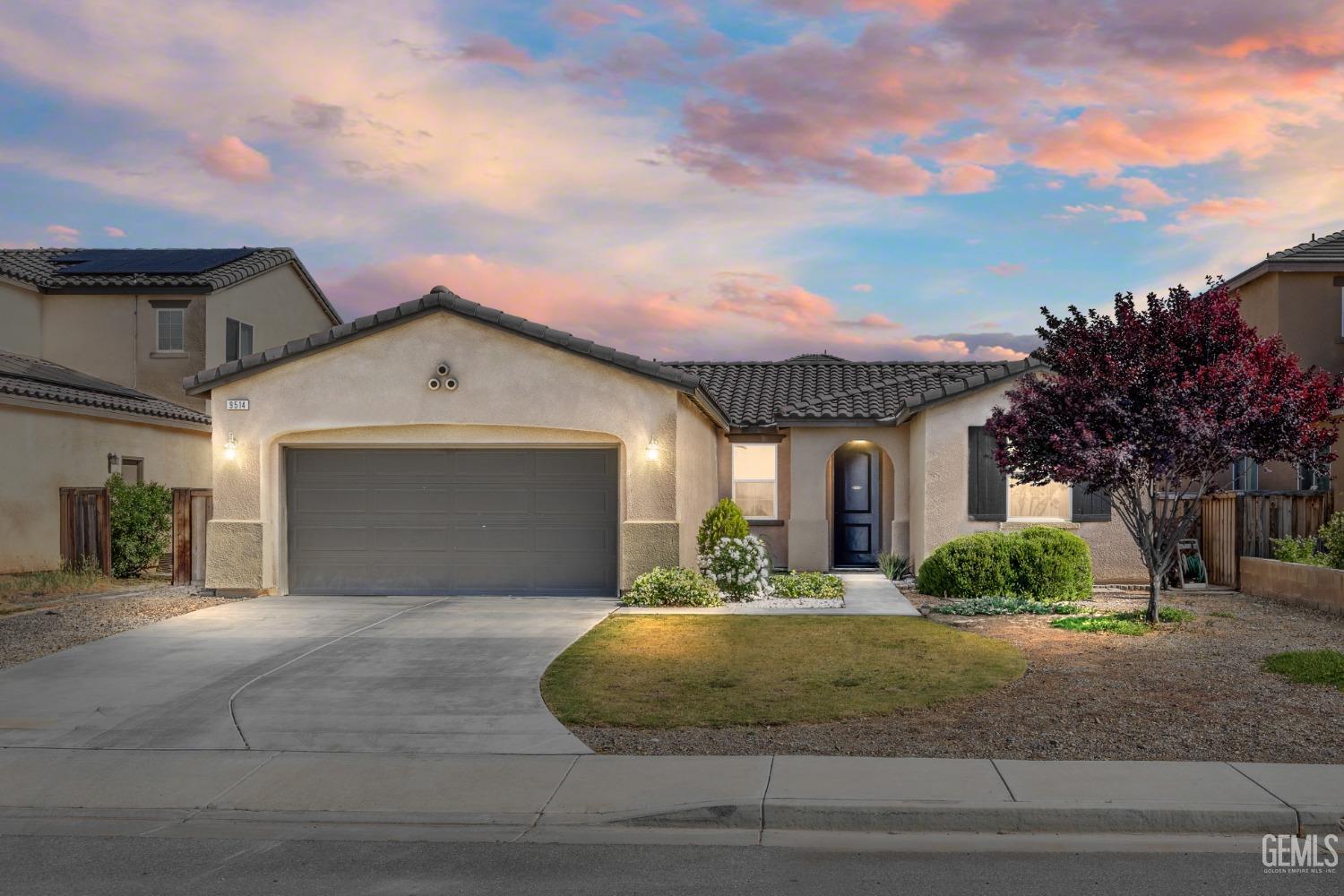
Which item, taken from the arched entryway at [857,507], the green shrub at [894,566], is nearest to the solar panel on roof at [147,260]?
the arched entryway at [857,507]

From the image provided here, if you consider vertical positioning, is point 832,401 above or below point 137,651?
above

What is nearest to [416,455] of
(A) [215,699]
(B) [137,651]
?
(B) [137,651]

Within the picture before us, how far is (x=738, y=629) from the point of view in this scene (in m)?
13.8

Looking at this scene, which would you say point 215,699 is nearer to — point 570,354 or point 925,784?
point 925,784

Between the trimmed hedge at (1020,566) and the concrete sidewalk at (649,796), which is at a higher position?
the trimmed hedge at (1020,566)

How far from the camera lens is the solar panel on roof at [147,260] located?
28344mm

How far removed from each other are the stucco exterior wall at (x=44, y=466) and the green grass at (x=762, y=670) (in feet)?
40.5

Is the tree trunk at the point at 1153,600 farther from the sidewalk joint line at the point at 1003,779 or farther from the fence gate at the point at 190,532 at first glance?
the fence gate at the point at 190,532

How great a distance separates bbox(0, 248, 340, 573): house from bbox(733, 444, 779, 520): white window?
12.3 metres

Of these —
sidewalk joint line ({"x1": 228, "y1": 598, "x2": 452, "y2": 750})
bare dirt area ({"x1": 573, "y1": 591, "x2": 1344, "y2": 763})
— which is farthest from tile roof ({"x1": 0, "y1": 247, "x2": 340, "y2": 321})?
bare dirt area ({"x1": 573, "y1": 591, "x2": 1344, "y2": 763})

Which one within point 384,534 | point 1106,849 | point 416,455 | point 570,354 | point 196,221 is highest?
point 196,221

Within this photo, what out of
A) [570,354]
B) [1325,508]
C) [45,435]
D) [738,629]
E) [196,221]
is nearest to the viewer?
[738,629]

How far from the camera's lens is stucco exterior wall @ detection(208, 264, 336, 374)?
27.9 meters

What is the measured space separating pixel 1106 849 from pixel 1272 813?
1.08m
